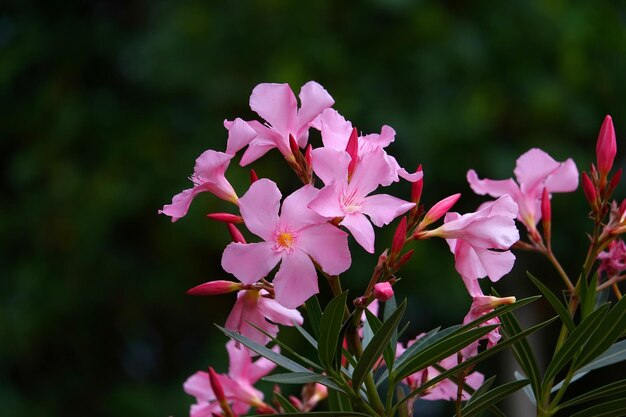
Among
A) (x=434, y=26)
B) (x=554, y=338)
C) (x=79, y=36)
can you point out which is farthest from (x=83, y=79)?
(x=554, y=338)

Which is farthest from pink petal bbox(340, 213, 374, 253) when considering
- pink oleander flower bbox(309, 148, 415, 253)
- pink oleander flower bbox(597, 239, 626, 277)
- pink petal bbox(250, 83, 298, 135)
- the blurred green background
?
the blurred green background

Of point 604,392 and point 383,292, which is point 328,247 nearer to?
point 383,292

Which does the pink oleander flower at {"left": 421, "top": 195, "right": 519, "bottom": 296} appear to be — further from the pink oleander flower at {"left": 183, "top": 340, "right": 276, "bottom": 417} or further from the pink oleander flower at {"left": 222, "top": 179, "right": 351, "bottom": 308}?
the pink oleander flower at {"left": 183, "top": 340, "right": 276, "bottom": 417}

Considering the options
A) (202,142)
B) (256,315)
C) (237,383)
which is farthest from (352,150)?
(202,142)

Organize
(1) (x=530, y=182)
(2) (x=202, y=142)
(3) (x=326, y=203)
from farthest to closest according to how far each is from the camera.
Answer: (2) (x=202, y=142) < (1) (x=530, y=182) < (3) (x=326, y=203)

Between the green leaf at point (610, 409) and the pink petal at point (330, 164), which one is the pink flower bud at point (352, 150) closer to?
the pink petal at point (330, 164)

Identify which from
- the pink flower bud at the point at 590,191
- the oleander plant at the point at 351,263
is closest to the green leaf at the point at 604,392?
the oleander plant at the point at 351,263
